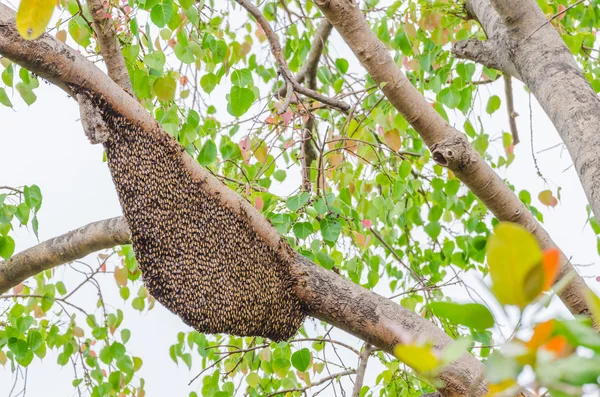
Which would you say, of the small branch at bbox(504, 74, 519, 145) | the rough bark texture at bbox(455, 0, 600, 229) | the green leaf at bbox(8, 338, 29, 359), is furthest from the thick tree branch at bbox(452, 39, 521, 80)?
the green leaf at bbox(8, 338, 29, 359)

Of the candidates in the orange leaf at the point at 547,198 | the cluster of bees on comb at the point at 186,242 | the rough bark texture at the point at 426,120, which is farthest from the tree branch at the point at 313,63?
the cluster of bees on comb at the point at 186,242

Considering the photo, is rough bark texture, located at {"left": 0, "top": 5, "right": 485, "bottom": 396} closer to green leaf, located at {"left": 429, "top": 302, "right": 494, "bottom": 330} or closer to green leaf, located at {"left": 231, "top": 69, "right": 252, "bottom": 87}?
green leaf, located at {"left": 231, "top": 69, "right": 252, "bottom": 87}

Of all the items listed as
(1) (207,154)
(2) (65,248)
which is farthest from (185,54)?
(2) (65,248)

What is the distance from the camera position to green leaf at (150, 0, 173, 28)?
1.35 metres

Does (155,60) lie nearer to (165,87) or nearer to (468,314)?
(165,87)

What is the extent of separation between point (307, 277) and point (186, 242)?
21 cm

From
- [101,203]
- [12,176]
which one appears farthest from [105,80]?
[12,176]

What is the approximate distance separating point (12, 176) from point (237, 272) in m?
2.32

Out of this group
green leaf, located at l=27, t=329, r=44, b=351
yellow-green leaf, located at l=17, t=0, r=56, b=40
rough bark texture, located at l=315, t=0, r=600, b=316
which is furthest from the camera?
green leaf, located at l=27, t=329, r=44, b=351

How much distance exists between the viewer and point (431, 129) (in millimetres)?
1152

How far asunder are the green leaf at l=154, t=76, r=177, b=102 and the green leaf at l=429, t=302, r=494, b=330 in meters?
1.17

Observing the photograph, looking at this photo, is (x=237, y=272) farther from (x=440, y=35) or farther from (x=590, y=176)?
(x=440, y=35)

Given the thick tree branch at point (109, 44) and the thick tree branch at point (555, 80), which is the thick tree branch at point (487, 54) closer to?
the thick tree branch at point (555, 80)

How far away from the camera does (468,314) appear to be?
0.24m
